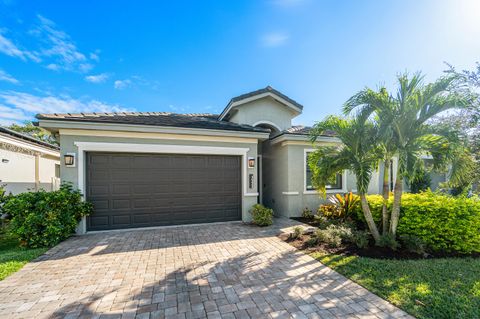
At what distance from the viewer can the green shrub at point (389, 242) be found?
5.34 metres

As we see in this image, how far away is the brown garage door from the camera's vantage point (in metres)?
7.15

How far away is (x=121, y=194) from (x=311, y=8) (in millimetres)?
9621

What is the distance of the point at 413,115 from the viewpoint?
504 cm

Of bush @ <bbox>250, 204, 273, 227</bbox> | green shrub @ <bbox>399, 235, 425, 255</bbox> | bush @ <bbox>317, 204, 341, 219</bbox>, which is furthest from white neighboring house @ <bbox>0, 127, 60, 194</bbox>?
green shrub @ <bbox>399, 235, 425, 255</bbox>

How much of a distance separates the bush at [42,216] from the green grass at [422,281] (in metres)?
7.07

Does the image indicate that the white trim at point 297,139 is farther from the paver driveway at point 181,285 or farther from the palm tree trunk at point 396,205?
the paver driveway at point 181,285

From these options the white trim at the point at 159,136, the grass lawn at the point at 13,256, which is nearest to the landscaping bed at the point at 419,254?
the white trim at the point at 159,136

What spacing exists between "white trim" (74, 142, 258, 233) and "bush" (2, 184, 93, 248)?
0.61 m

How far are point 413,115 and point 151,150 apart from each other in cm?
780

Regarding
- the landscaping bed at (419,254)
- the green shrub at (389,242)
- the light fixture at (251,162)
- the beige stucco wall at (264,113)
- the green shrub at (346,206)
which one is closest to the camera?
the landscaping bed at (419,254)

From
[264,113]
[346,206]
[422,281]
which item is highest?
[264,113]

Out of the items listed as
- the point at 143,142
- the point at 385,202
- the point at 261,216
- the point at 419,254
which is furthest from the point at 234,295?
the point at 143,142

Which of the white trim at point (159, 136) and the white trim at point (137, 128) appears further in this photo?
the white trim at point (159, 136)

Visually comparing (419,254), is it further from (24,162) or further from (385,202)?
(24,162)
